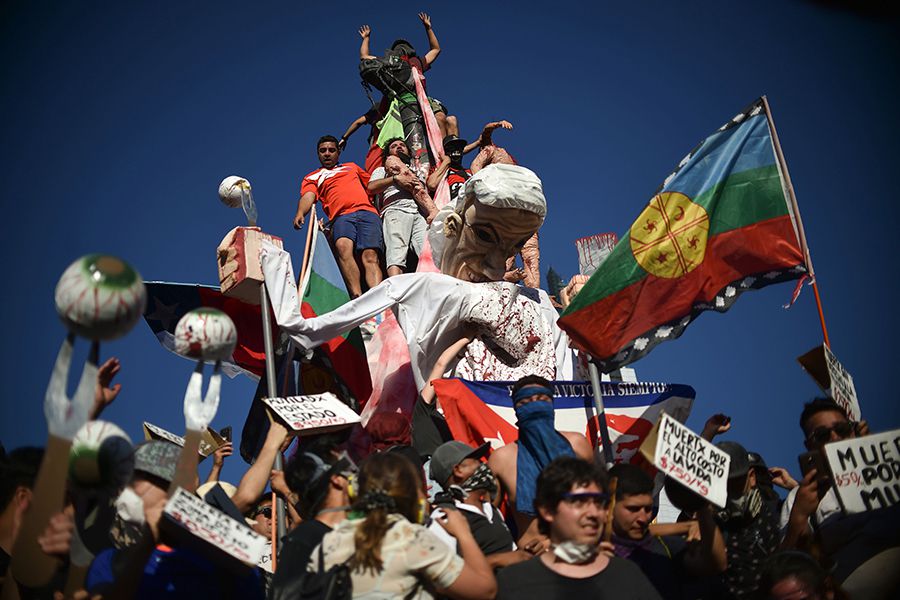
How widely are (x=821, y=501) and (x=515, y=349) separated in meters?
3.46

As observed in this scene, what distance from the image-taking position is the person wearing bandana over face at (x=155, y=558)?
148 inches

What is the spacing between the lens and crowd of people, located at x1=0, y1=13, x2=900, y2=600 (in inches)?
141

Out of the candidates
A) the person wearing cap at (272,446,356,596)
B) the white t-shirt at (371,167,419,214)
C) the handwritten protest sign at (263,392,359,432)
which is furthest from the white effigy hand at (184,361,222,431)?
the white t-shirt at (371,167,419,214)

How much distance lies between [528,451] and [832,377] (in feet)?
6.10

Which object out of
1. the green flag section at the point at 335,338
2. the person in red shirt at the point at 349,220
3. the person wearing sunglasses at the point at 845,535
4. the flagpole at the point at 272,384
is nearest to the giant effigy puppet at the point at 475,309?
the flagpole at the point at 272,384

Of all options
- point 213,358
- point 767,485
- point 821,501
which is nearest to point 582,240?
point 767,485

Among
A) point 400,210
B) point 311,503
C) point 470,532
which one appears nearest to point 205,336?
point 311,503

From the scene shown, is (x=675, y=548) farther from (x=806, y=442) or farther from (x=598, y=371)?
(x=598, y=371)

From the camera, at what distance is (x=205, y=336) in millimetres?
3912

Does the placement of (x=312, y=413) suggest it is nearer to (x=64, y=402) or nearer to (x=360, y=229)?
(x=64, y=402)

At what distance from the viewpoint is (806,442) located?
5.59 metres

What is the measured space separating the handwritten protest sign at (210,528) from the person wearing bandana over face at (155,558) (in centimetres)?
16

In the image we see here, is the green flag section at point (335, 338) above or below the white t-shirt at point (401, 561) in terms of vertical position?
above

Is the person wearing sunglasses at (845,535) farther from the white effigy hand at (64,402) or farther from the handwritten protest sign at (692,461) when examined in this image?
the white effigy hand at (64,402)
